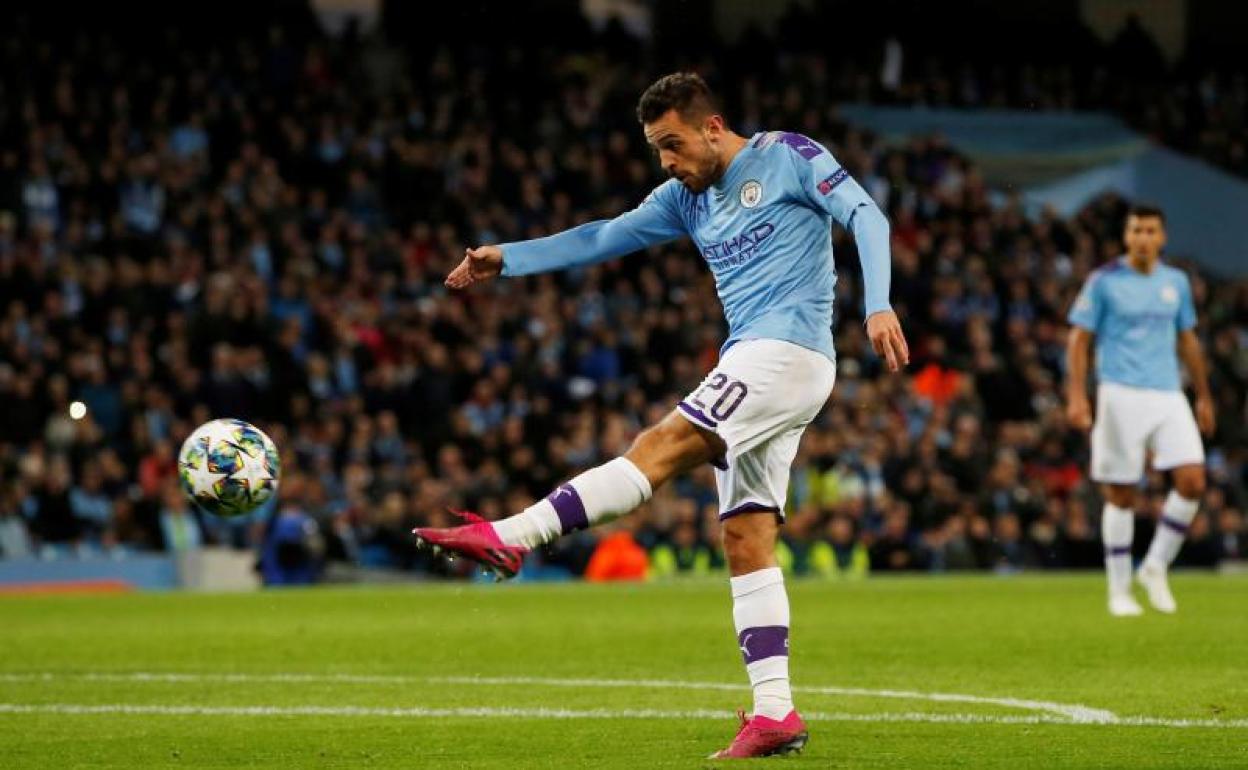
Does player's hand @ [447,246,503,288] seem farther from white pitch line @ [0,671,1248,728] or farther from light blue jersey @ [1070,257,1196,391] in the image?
light blue jersey @ [1070,257,1196,391]

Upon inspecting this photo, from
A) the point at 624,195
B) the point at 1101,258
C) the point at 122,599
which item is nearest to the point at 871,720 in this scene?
the point at 122,599

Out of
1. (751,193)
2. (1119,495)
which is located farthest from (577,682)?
(1119,495)

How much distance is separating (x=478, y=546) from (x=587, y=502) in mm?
444

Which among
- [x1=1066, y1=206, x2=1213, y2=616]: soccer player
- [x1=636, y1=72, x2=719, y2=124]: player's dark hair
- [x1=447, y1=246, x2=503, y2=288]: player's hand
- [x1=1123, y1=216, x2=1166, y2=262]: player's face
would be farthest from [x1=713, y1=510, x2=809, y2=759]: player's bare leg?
[x1=1123, y1=216, x2=1166, y2=262]: player's face

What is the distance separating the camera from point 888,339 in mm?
6379

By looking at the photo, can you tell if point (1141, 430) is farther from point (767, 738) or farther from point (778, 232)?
point (767, 738)

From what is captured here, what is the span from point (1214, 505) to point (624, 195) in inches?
324

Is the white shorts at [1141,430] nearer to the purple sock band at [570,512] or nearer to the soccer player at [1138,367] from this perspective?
the soccer player at [1138,367]

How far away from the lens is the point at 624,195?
27391mm

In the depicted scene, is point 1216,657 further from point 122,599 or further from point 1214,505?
point 1214,505

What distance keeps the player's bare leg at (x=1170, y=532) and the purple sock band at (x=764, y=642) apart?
25.6 ft

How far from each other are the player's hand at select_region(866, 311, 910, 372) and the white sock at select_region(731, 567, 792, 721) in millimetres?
887

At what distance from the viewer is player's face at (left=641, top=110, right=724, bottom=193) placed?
7.03m

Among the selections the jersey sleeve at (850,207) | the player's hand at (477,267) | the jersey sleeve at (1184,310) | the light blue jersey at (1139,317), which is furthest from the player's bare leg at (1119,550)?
the player's hand at (477,267)
